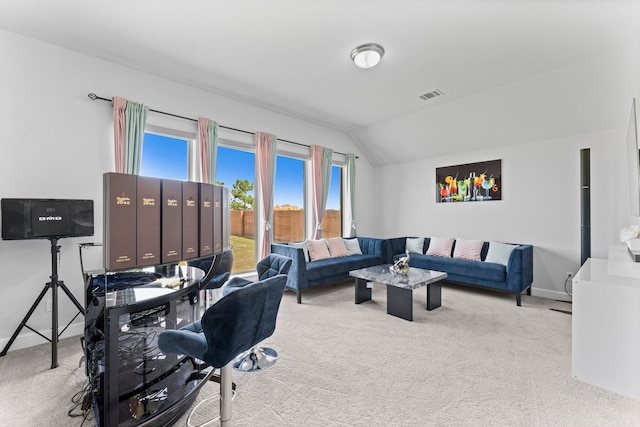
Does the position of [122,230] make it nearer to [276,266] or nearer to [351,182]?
[276,266]

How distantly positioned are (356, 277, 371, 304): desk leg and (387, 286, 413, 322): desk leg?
0.50 meters

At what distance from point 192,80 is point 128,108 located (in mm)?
850

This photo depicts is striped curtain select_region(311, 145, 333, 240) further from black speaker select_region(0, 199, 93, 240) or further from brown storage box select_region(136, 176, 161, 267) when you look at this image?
brown storage box select_region(136, 176, 161, 267)

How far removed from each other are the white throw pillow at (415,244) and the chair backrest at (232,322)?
4.35 meters

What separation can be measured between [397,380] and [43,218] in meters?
3.08

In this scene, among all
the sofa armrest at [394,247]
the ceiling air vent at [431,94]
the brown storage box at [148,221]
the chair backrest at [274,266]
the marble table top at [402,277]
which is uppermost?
the ceiling air vent at [431,94]

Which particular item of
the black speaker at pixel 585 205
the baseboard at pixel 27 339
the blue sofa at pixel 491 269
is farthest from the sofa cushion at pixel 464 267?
the baseboard at pixel 27 339

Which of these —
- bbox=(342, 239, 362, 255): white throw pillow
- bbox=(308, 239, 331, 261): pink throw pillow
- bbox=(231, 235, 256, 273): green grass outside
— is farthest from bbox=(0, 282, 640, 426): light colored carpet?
bbox=(342, 239, 362, 255): white throw pillow

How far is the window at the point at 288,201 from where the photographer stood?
4.88m

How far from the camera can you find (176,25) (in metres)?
2.52

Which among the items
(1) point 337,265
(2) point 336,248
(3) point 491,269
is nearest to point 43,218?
(1) point 337,265

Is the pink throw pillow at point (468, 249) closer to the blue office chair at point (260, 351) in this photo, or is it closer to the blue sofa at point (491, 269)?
the blue sofa at point (491, 269)

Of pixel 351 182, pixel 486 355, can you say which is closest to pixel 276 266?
pixel 486 355

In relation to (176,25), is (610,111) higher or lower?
lower
